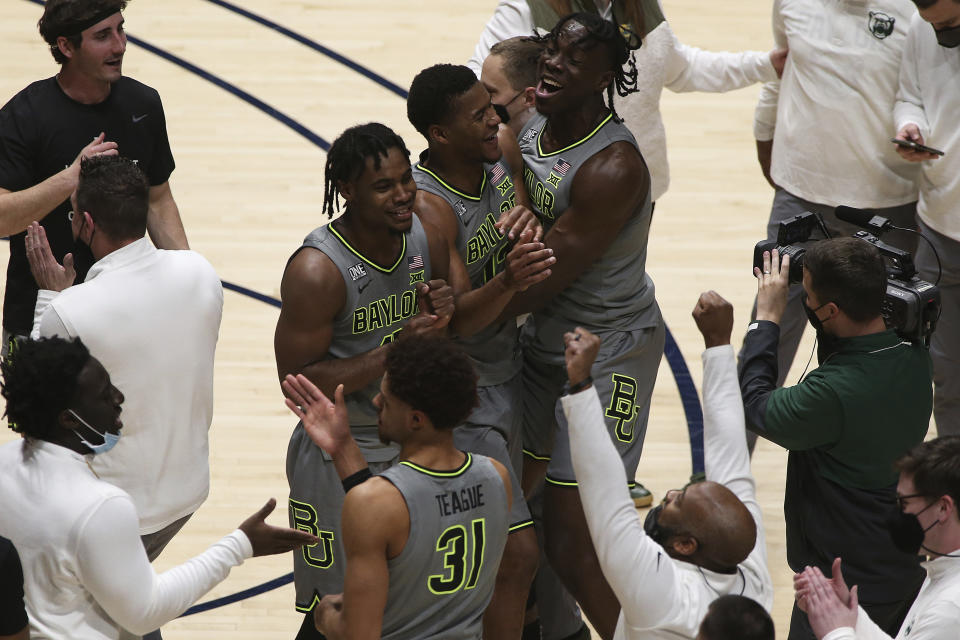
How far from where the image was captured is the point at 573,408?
9.87 feet

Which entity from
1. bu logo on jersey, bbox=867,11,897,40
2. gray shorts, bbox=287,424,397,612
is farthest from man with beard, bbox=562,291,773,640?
bu logo on jersey, bbox=867,11,897,40

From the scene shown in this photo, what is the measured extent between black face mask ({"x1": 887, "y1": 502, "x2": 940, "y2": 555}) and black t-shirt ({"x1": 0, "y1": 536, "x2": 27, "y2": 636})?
2.04 metres

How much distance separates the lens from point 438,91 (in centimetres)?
391

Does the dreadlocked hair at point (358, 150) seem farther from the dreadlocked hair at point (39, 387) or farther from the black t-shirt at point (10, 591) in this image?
the black t-shirt at point (10, 591)

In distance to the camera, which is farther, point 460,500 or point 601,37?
point 601,37

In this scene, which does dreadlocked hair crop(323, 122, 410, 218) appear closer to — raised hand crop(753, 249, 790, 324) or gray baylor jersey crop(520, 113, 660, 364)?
gray baylor jersey crop(520, 113, 660, 364)

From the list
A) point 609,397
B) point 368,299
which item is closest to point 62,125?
point 368,299

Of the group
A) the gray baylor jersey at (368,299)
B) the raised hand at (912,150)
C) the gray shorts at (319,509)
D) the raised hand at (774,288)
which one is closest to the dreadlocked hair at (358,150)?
the gray baylor jersey at (368,299)

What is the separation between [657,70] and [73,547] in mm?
3253

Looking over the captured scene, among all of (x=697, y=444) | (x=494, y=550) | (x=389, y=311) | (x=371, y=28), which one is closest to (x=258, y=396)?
(x=697, y=444)

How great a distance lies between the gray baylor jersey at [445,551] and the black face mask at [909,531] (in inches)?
37.8

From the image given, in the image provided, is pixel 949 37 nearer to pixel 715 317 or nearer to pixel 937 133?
pixel 937 133

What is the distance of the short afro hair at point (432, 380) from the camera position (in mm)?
2973

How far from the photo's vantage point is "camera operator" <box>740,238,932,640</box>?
11.6 ft
